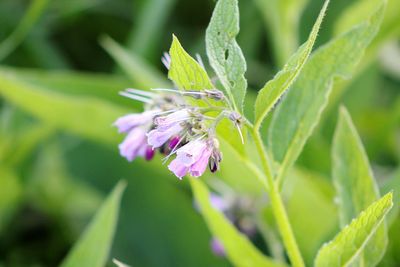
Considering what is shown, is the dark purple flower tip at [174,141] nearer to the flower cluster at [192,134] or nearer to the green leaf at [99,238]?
the flower cluster at [192,134]

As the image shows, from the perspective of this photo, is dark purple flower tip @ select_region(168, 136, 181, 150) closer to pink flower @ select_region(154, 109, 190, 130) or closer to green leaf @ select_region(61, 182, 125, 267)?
pink flower @ select_region(154, 109, 190, 130)

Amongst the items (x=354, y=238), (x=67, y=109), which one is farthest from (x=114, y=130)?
(x=354, y=238)

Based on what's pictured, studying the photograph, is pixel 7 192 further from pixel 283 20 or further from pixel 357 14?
pixel 357 14

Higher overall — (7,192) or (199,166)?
(199,166)

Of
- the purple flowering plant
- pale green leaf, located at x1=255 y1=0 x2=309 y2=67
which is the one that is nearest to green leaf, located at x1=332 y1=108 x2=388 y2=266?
the purple flowering plant

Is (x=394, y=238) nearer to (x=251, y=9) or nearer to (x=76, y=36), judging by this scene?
(x=251, y=9)

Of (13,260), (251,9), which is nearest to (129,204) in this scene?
(13,260)

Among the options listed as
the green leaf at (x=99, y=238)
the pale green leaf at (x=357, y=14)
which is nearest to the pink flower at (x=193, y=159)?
the green leaf at (x=99, y=238)
